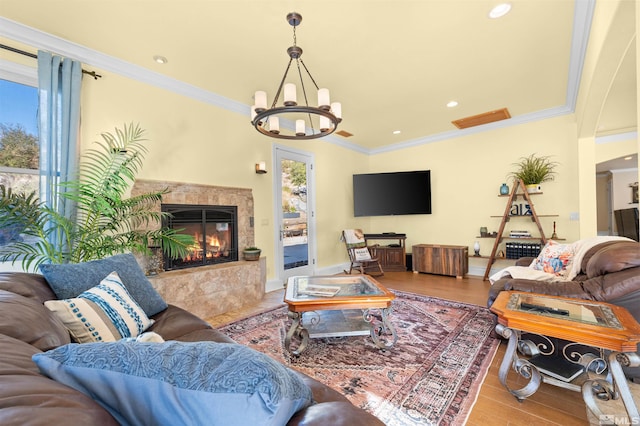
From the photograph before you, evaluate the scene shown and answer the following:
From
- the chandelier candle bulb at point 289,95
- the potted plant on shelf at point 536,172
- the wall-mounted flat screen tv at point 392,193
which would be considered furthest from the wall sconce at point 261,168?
the potted plant on shelf at point 536,172

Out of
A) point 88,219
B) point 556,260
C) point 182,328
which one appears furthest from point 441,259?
point 88,219

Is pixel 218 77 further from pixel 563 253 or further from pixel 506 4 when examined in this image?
pixel 563 253

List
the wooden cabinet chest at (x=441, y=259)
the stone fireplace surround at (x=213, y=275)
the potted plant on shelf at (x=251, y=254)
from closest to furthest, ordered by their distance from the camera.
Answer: the stone fireplace surround at (x=213, y=275)
the potted plant on shelf at (x=251, y=254)
the wooden cabinet chest at (x=441, y=259)

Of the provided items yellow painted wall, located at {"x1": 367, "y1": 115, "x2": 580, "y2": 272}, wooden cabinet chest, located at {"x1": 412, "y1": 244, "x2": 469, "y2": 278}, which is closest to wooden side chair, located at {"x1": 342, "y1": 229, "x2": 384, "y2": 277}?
wooden cabinet chest, located at {"x1": 412, "y1": 244, "x2": 469, "y2": 278}

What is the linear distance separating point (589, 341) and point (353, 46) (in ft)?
9.08

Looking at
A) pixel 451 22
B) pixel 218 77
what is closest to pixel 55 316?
pixel 218 77

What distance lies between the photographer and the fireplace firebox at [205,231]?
10.9ft

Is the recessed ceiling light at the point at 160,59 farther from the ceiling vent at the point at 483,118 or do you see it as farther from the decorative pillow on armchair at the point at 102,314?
the ceiling vent at the point at 483,118

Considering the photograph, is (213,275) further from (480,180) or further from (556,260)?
(480,180)

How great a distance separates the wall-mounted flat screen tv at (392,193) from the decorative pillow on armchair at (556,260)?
2527 millimetres

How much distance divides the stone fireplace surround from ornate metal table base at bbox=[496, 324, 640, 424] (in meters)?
2.75

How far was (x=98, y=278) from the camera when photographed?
1621mm

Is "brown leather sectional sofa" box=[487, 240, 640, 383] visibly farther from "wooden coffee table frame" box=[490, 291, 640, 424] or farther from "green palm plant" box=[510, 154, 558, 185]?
"green palm plant" box=[510, 154, 558, 185]

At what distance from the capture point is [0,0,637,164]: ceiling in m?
2.22
